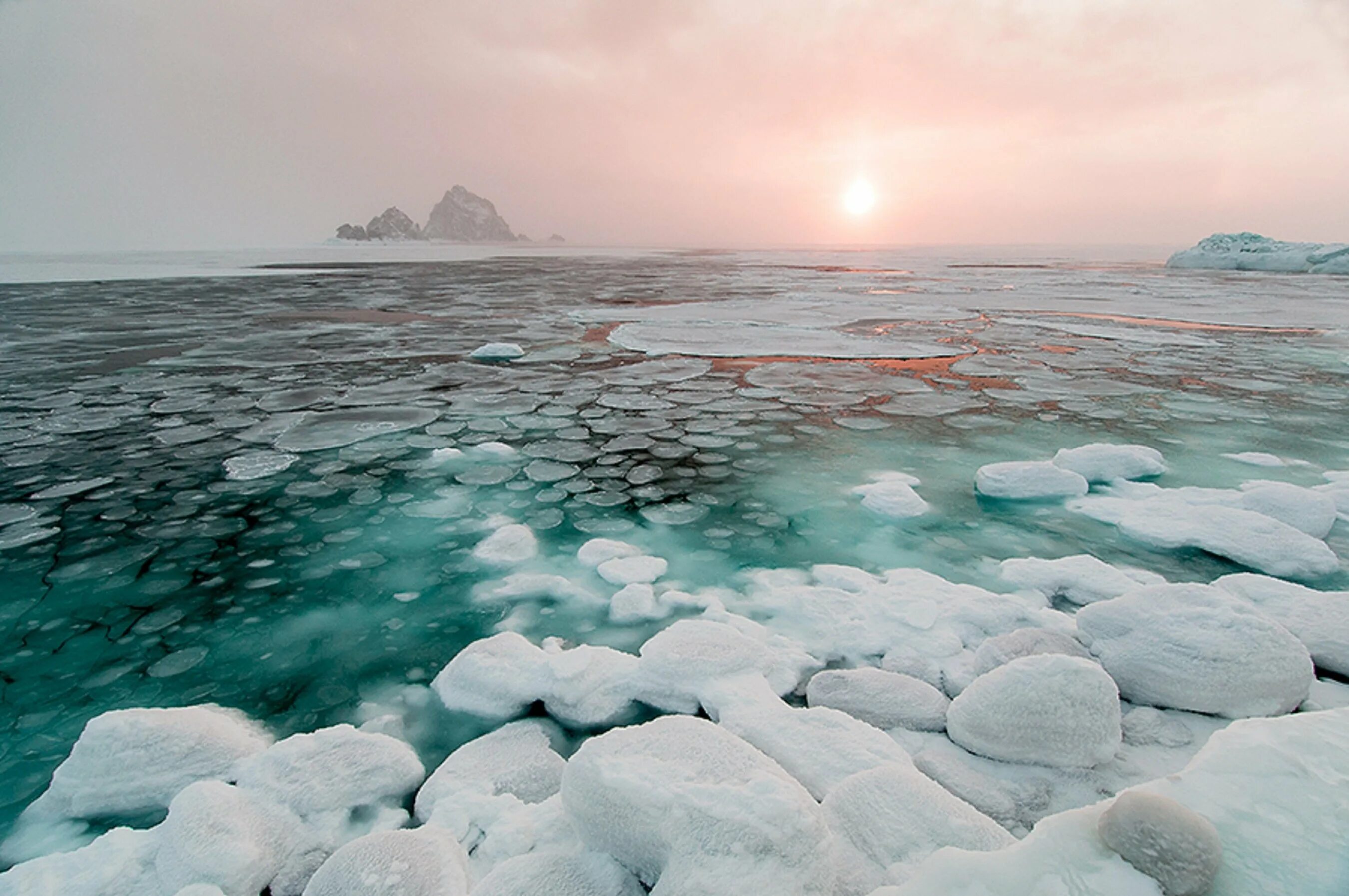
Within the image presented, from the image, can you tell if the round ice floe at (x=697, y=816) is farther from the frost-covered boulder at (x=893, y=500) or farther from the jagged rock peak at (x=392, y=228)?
the jagged rock peak at (x=392, y=228)

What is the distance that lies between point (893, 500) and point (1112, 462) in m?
1.21

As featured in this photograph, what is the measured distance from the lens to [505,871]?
3.72 feet

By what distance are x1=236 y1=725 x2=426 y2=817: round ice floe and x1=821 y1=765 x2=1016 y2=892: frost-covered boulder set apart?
93 centimetres

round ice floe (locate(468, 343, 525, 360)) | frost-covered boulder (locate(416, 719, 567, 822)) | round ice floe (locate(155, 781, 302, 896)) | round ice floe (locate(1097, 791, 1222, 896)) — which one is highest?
round ice floe (locate(468, 343, 525, 360))

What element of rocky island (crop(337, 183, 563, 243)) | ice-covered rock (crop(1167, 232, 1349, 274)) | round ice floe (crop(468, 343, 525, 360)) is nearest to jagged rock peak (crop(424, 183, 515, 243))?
rocky island (crop(337, 183, 563, 243))

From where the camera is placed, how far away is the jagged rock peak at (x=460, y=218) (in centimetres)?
12188

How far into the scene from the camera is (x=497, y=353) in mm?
6199

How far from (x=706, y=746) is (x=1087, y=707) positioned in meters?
0.88

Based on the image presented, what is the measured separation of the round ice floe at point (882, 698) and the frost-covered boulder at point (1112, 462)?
6.55 ft

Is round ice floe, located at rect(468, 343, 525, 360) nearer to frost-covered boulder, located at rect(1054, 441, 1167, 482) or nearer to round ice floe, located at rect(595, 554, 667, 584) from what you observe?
round ice floe, located at rect(595, 554, 667, 584)

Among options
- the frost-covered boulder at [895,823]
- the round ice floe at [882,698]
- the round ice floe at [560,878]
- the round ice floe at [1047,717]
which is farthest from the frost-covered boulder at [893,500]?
the round ice floe at [560,878]

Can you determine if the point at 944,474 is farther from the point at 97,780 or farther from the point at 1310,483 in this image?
the point at 97,780

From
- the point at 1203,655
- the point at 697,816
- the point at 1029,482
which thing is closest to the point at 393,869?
the point at 697,816

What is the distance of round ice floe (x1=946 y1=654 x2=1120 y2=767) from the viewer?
4.65 feet
